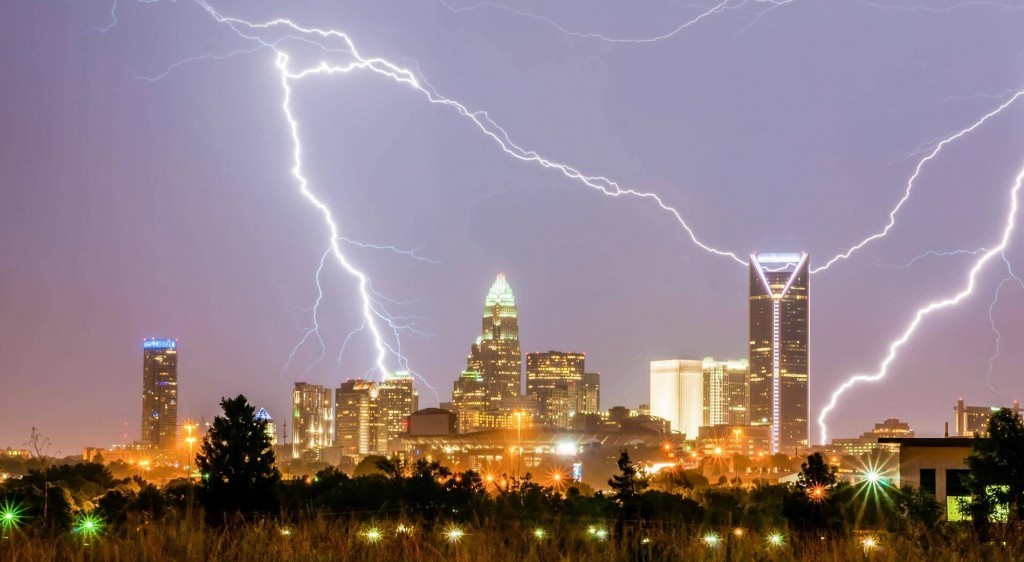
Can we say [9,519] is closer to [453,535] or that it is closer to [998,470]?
[453,535]

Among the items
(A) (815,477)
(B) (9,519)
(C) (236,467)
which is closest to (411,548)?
(B) (9,519)

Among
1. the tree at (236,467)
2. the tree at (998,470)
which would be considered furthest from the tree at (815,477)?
the tree at (236,467)

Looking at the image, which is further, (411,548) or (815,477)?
(815,477)

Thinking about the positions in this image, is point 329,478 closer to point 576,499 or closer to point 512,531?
point 576,499

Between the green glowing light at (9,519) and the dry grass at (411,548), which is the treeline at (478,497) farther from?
the dry grass at (411,548)

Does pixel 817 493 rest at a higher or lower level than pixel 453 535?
lower

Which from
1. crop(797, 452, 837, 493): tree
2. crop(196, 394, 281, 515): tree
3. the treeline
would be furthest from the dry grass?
crop(797, 452, 837, 493): tree
